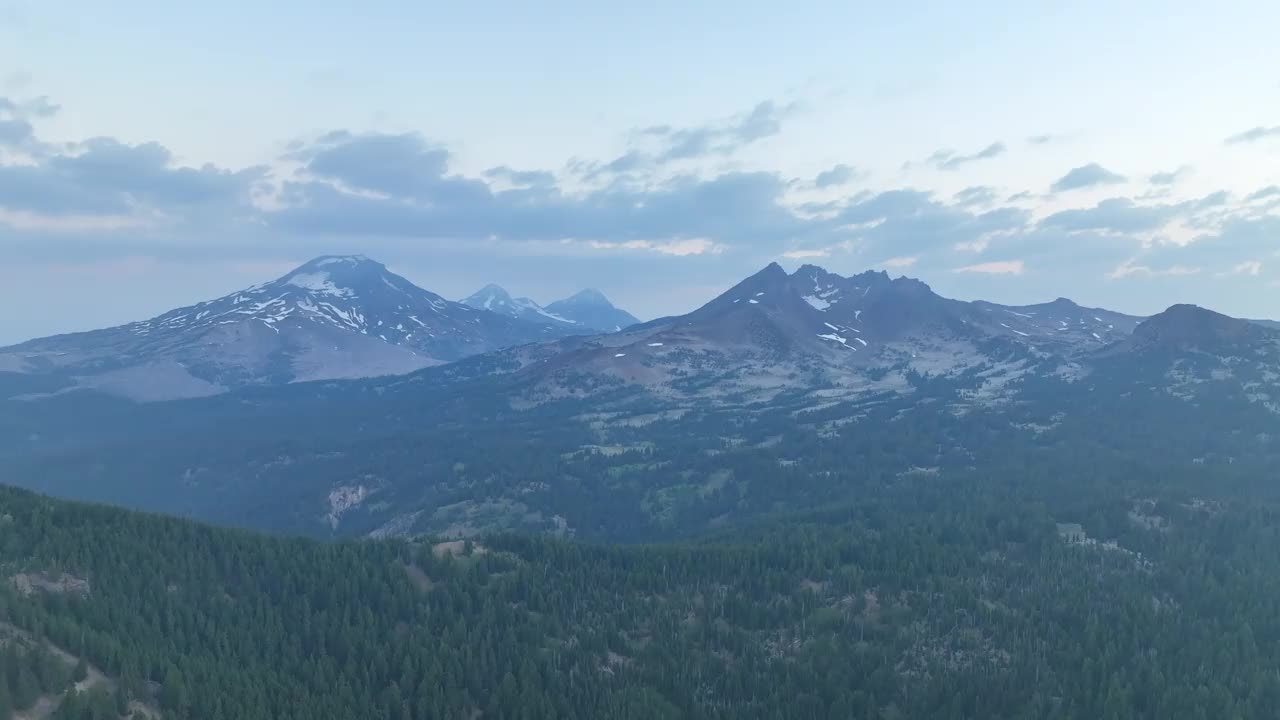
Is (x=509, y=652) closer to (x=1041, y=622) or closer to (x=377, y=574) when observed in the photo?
(x=377, y=574)

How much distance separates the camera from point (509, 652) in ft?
439

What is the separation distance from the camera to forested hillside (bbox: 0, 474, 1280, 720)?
11662 cm

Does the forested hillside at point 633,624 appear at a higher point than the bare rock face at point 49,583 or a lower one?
lower

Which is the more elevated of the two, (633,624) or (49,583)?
(49,583)

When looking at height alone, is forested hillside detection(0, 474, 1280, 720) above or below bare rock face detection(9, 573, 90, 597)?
below

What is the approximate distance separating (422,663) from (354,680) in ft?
32.8

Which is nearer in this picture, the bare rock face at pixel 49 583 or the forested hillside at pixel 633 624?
the bare rock face at pixel 49 583

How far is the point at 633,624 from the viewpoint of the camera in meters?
148

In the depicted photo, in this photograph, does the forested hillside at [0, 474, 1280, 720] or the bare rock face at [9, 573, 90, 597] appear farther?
the forested hillside at [0, 474, 1280, 720]

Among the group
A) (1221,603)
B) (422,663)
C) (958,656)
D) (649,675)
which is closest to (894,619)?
(958,656)

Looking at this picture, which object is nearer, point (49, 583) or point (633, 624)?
point (49, 583)

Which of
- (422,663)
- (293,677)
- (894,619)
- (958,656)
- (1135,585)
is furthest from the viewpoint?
(1135,585)

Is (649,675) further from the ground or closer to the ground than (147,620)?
closer to the ground

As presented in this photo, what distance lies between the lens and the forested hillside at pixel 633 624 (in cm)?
11662
